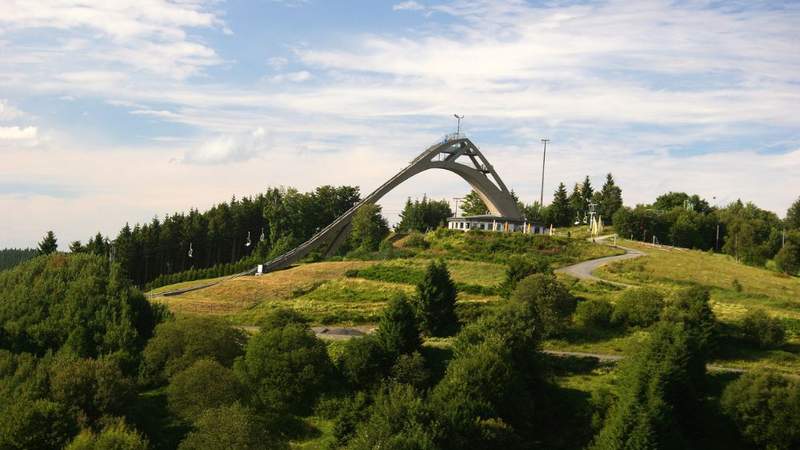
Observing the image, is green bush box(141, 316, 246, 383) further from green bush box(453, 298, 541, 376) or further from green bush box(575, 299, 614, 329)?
green bush box(575, 299, 614, 329)

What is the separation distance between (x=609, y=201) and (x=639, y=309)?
5416 cm

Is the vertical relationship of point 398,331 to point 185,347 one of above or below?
above

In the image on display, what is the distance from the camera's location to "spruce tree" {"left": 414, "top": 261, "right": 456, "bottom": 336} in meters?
43.6

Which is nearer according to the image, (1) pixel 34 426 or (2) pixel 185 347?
(1) pixel 34 426

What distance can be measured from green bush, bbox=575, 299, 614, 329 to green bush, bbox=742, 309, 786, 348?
7.02 metres

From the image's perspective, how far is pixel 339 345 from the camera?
41.2 m

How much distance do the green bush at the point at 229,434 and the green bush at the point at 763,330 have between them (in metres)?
25.1

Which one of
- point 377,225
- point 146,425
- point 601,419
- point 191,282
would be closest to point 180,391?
point 146,425

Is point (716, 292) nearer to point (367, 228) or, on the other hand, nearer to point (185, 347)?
point (367, 228)

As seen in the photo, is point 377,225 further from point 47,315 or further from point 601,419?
point 601,419

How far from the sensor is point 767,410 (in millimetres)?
31797

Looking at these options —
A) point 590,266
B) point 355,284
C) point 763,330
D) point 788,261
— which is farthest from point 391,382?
point 788,261

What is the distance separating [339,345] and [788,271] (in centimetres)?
4549

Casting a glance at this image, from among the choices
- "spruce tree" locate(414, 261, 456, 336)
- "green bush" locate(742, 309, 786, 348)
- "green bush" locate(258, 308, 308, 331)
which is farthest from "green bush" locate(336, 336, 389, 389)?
"green bush" locate(742, 309, 786, 348)
